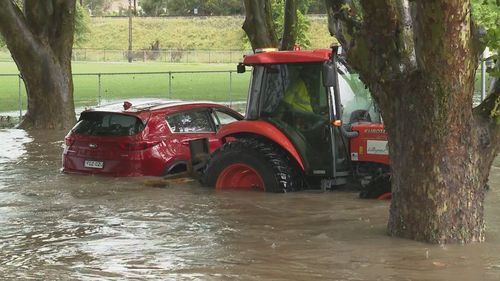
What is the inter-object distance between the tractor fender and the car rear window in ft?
6.95

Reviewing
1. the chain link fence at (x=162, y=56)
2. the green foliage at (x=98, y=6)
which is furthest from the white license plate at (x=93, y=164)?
the green foliage at (x=98, y=6)

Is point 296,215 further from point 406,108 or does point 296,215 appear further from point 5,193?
point 5,193

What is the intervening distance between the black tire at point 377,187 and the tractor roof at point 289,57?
1.78 m

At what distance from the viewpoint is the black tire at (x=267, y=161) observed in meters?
11.0

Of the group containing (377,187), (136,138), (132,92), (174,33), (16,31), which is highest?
(174,33)

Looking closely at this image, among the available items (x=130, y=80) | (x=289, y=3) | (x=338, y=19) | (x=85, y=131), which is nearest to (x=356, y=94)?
(x=338, y=19)

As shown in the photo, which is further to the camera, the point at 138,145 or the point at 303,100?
the point at 138,145

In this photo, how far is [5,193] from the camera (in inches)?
477

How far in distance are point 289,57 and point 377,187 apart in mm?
2210

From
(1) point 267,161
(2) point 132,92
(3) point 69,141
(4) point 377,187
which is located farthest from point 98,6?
(4) point 377,187

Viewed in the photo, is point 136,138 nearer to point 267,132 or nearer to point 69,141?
Result: point 69,141

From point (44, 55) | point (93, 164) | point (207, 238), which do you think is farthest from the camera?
point (44, 55)

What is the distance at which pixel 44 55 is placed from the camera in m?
21.3

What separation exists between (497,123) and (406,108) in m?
0.91
